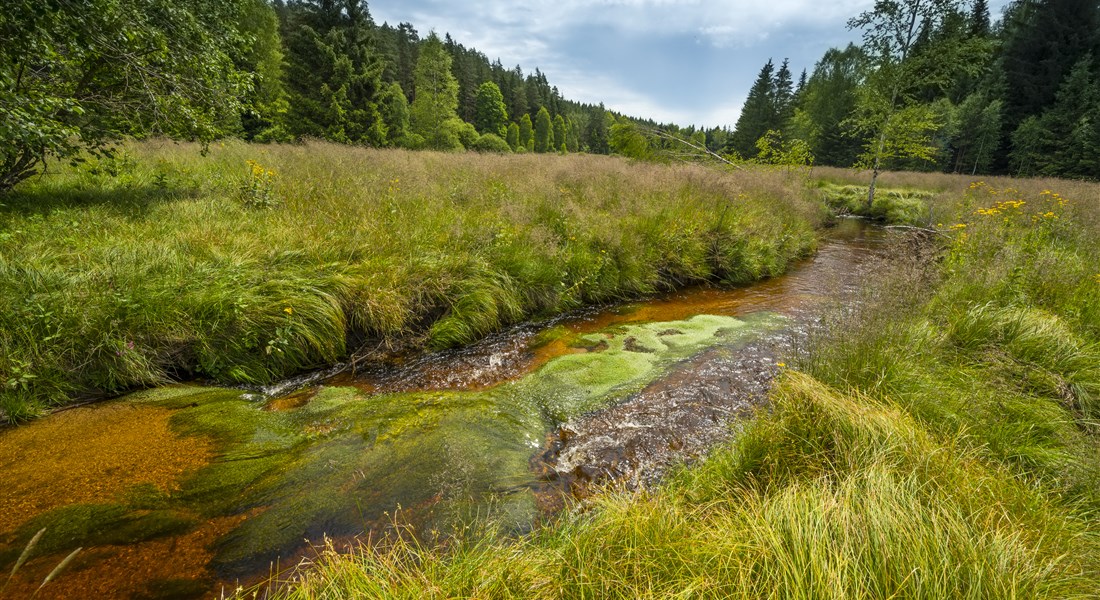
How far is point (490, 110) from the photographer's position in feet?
160

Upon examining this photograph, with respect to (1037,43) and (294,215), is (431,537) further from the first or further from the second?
(1037,43)

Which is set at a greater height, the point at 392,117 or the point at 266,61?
the point at 266,61

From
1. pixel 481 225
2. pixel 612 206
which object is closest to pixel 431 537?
pixel 481 225

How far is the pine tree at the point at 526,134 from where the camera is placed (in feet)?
171

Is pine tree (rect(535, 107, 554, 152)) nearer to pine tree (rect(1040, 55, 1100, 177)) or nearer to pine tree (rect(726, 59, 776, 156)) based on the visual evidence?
pine tree (rect(726, 59, 776, 156))

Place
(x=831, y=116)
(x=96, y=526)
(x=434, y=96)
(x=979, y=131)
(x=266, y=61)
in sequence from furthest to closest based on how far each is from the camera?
1. (x=831, y=116)
2. (x=434, y=96)
3. (x=979, y=131)
4. (x=266, y=61)
5. (x=96, y=526)

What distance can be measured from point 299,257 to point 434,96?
27.4 metres

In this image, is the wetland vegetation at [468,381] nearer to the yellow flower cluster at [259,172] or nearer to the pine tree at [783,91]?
the yellow flower cluster at [259,172]

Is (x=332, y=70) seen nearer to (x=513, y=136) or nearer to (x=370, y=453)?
(x=370, y=453)

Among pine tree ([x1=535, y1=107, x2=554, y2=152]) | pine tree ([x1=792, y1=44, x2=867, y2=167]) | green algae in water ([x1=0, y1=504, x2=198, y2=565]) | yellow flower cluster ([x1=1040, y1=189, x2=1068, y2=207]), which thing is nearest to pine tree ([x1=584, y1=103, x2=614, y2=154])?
pine tree ([x1=535, y1=107, x2=554, y2=152])

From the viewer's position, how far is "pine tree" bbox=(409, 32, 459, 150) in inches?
1056

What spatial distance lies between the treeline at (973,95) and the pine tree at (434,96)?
61.7ft

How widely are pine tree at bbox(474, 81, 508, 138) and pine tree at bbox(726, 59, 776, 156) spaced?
27137 millimetres

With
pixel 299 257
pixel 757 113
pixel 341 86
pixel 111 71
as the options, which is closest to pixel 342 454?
pixel 299 257
